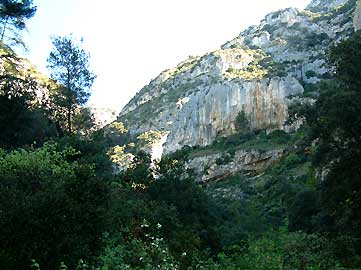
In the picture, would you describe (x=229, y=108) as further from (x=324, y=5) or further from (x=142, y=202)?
(x=324, y=5)

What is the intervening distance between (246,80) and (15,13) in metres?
55.5

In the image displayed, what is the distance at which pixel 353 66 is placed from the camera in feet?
55.8

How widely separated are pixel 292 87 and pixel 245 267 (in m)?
60.0

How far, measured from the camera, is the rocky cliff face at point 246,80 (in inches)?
2778

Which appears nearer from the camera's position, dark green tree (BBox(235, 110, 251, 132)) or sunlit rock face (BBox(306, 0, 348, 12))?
dark green tree (BBox(235, 110, 251, 132))

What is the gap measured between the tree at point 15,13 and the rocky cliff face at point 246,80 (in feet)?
113

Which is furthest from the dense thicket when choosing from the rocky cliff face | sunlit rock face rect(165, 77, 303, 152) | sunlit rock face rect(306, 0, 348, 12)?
sunlit rock face rect(306, 0, 348, 12)

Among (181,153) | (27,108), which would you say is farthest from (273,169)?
(27,108)

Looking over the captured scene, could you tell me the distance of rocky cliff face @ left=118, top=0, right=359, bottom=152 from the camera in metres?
70.6

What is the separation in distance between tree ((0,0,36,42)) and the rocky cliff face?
34415 millimetres

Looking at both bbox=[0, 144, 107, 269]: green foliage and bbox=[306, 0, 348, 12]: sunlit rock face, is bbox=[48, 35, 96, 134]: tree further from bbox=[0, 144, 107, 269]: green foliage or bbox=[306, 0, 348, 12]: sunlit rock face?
bbox=[306, 0, 348, 12]: sunlit rock face

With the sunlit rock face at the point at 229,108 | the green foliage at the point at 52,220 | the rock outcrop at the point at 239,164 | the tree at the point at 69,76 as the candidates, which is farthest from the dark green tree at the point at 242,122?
the green foliage at the point at 52,220

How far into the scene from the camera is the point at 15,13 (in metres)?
23.5

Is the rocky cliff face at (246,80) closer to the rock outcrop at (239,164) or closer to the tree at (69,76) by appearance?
the rock outcrop at (239,164)
